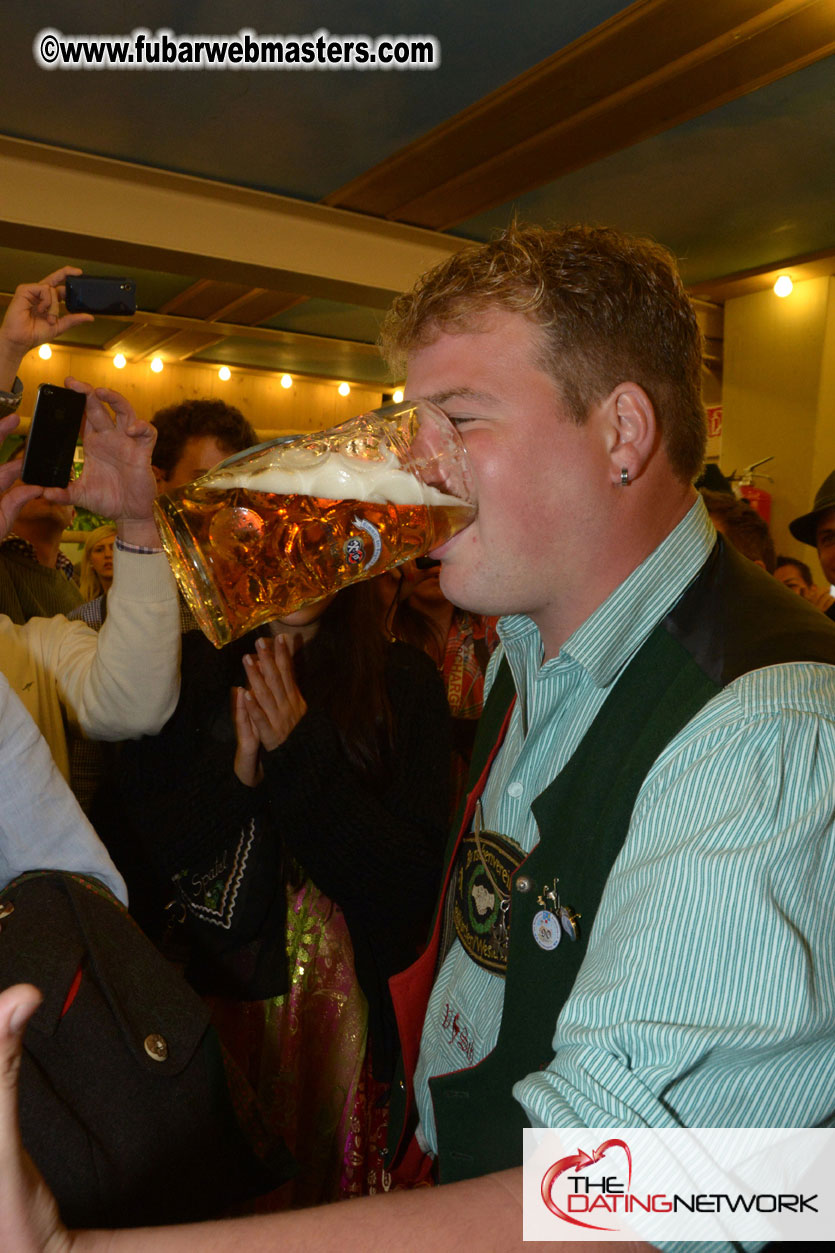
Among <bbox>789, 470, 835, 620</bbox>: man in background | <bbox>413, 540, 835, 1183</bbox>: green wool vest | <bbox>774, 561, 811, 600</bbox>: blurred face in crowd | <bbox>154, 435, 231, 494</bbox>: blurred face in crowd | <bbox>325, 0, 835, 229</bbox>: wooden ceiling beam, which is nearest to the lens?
<bbox>413, 540, 835, 1183</bbox>: green wool vest

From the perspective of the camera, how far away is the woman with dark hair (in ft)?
4.40

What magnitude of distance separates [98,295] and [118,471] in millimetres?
279

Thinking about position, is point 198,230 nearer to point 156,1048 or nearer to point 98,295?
point 98,295

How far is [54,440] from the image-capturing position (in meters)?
1.34

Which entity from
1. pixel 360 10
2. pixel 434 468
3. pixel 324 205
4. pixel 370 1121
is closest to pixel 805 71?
pixel 360 10

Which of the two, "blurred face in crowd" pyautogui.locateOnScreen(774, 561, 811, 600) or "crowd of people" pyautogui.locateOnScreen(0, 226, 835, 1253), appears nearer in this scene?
"crowd of people" pyautogui.locateOnScreen(0, 226, 835, 1253)

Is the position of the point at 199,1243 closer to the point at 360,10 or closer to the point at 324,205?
the point at 360,10

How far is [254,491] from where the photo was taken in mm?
793

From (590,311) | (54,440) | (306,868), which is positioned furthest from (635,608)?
(54,440)

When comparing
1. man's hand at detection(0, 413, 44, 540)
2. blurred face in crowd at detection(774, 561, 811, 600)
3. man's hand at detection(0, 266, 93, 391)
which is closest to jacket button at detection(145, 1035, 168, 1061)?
man's hand at detection(0, 413, 44, 540)

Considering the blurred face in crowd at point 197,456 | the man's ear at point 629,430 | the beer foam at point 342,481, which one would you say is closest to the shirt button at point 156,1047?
the beer foam at point 342,481

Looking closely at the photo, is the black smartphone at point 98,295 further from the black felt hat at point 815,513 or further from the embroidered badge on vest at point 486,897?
the black felt hat at point 815,513

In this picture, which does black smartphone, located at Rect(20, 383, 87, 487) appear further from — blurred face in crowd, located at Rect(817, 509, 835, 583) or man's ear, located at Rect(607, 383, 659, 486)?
blurred face in crowd, located at Rect(817, 509, 835, 583)

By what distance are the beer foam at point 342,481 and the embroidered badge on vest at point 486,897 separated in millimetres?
361
